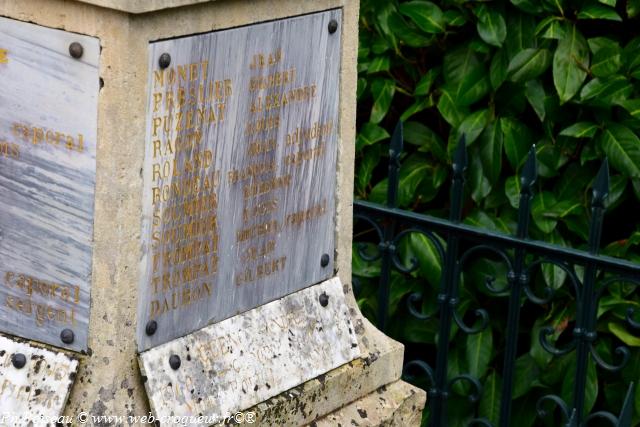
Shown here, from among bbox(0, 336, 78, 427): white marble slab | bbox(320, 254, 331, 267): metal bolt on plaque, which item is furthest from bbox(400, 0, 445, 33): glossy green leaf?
bbox(0, 336, 78, 427): white marble slab

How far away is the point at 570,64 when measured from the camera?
3.91m

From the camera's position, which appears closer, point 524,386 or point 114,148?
point 114,148

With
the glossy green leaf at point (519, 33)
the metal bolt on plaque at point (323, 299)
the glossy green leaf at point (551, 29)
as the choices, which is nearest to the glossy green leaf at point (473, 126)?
the glossy green leaf at point (519, 33)

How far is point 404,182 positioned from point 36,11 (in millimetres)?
1819

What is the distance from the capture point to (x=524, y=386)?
13.5ft

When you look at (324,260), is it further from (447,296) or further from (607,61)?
(607,61)

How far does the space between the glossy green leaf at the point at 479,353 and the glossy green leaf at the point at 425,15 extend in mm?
994

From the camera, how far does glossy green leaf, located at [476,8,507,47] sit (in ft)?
13.1

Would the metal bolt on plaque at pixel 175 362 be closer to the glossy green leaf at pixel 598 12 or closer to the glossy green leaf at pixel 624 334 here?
the glossy green leaf at pixel 624 334

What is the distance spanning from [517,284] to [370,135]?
0.79 metres

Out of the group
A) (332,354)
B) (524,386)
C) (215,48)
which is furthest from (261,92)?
(524,386)

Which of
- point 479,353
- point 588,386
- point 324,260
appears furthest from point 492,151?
point 324,260

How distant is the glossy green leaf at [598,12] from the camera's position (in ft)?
12.6

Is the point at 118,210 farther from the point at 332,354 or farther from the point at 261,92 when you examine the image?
the point at 332,354
